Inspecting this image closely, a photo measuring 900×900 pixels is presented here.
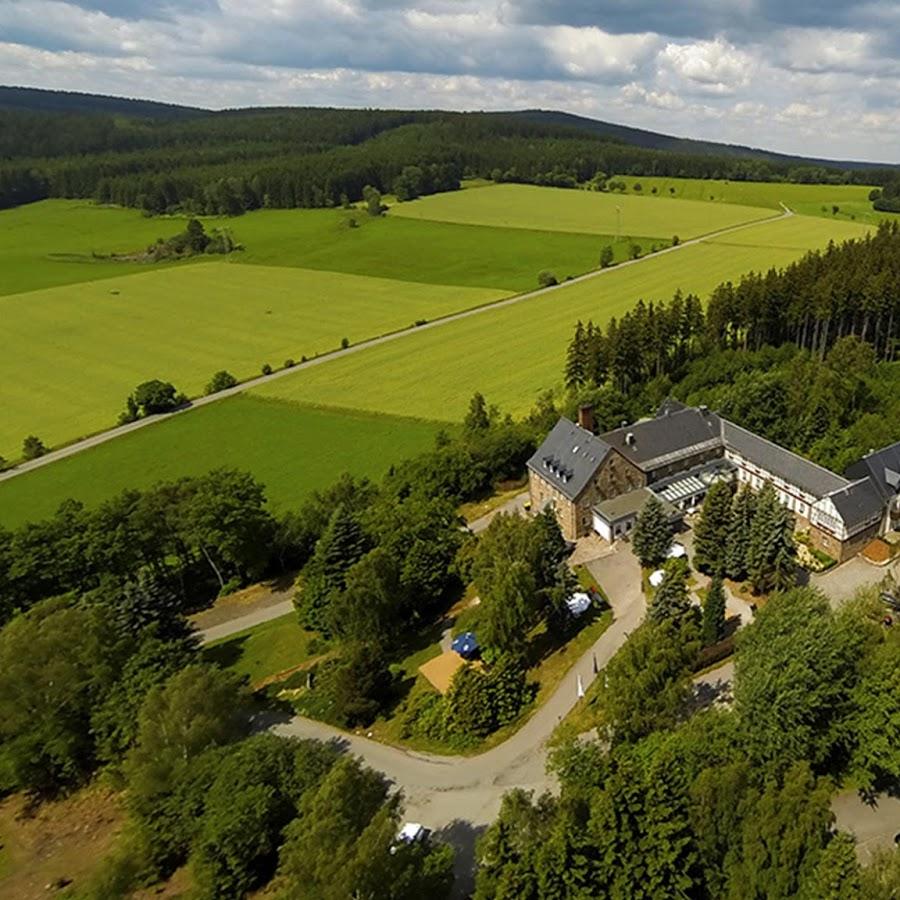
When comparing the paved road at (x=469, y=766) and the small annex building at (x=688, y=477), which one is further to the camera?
the small annex building at (x=688, y=477)

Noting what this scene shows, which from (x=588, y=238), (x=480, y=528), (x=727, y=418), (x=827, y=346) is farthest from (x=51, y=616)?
(x=588, y=238)

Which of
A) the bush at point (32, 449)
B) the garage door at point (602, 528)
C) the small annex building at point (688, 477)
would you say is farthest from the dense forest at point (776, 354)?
the bush at point (32, 449)

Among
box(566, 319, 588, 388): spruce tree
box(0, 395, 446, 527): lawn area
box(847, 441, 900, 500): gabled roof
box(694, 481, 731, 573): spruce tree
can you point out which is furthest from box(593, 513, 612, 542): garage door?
box(566, 319, 588, 388): spruce tree

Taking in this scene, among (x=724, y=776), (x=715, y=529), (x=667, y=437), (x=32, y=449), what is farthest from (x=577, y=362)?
(x=32, y=449)

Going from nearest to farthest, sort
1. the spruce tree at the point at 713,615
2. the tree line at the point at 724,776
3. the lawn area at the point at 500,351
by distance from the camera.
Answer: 1. the tree line at the point at 724,776
2. the spruce tree at the point at 713,615
3. the lawn area at the point at 500,351

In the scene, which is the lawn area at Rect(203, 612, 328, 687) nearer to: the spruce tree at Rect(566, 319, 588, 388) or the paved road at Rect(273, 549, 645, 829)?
the paved road at Rect(273, 549, 645, 829)

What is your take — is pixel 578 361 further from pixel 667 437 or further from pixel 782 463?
pixel 782 463

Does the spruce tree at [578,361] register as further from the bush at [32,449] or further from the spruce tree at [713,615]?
the bush at [32,449]
